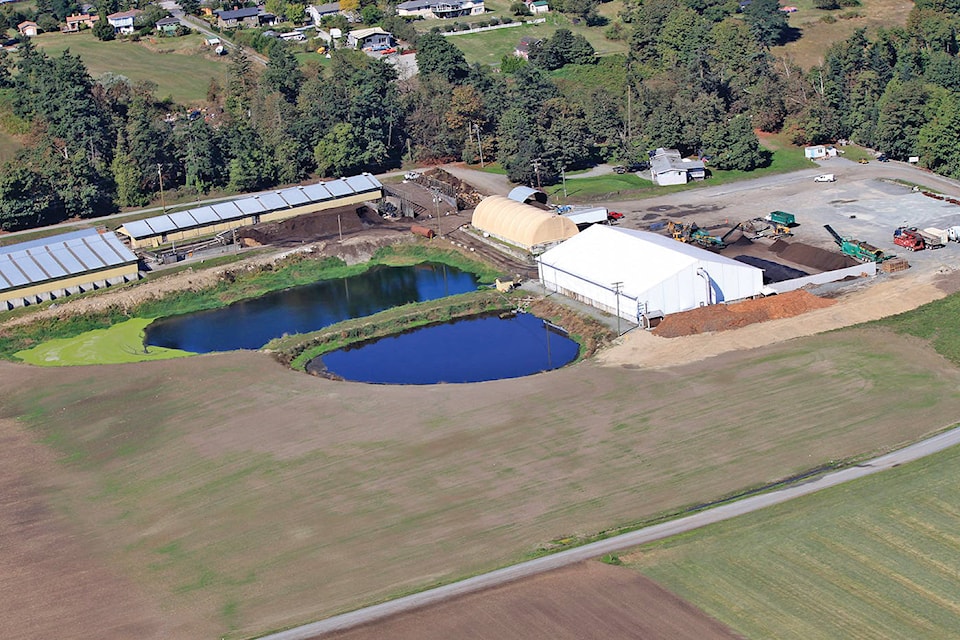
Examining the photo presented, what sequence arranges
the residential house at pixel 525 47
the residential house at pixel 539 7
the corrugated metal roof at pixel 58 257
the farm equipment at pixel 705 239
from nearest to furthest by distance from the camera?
1. the farm equipment at pixel 705 239
2. the corrugated metal roof at pixel 58 257
3. the residential house at pixel 525 47
4. the residential house at pixel 539 7

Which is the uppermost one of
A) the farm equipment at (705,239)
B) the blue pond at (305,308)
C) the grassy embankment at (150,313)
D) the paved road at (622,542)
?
the paved road at (622,542)

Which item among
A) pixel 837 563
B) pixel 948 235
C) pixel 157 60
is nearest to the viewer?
pixel 837 563

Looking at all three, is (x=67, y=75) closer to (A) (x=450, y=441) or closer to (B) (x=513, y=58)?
(B) (x=513, y=58)

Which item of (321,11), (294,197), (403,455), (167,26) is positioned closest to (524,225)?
(294,197)

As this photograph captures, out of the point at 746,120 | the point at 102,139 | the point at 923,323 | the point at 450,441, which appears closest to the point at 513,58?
the point at 746,120

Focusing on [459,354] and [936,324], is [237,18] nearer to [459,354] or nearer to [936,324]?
[459,354]

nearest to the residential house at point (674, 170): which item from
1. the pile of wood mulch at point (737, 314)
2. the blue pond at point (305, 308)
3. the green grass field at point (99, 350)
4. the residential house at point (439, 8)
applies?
the blue pond at point (305, 308)

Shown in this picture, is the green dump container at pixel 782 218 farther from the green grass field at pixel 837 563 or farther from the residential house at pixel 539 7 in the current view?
the residential house at pixel 539 7
